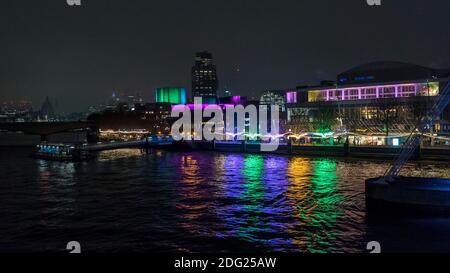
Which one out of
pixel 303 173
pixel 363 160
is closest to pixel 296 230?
pixel 303 173

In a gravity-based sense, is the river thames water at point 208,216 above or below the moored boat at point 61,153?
below

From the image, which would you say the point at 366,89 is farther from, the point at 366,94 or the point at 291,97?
the point at 291,97

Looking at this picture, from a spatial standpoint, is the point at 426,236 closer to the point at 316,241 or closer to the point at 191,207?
the point at 316,241

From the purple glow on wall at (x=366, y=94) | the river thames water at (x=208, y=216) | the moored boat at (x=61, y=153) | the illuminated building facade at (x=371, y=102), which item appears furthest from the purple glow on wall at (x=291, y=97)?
the river thames water at (x=208, y=216)

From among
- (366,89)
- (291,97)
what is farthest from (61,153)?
(366,89)

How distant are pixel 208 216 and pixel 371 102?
78.8 m

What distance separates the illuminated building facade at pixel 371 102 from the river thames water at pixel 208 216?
3882 centimetres

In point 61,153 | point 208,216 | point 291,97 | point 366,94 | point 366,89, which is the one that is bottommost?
point 208,216

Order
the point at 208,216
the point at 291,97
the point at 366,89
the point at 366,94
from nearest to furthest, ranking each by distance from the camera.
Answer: the point at 208,216 < the point at 366,94 < the point at 366,89 < the point at 291,97

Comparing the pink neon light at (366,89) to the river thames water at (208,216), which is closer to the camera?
the river thames water at (208,216)

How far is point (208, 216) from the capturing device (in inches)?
1007

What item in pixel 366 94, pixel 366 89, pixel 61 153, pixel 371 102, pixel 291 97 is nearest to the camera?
pixel 61 153

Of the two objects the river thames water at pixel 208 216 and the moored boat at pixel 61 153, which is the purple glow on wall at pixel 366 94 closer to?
the river thames water at pixel 208 216

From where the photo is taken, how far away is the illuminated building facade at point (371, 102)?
8194 cm
